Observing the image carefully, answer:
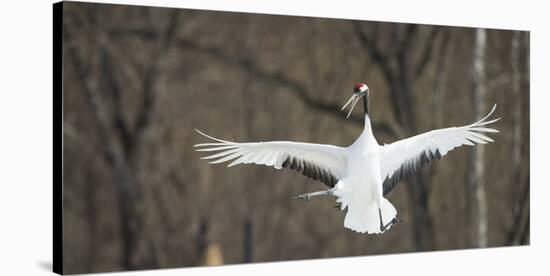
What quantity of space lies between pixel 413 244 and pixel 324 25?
6.27 feet

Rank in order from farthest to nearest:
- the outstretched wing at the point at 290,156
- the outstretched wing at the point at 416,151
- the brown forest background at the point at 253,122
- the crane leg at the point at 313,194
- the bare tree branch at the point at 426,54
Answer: the bare tree branch at the point at 426,54 → the outstretched wing at the point at 416,151 → the crane leg at the point at 313,194 → the outstretched wing at the point at 290,156 → the brown forest background at the point at 253,122

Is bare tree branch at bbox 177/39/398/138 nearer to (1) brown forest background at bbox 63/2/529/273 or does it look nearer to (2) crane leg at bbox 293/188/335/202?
(1) brown forest background at bbox 63/2/529/273

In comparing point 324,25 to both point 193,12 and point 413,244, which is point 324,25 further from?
point 413,244

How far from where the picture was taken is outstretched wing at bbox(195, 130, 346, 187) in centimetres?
770

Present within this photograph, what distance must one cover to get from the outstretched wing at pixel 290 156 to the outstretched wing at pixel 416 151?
1.25ft

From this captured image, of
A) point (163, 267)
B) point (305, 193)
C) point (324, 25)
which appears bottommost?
point (163, 267)

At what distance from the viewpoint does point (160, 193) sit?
24.8ft

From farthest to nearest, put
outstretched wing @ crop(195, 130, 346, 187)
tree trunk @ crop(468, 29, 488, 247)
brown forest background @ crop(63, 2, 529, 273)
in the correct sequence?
tree trunk @ crop(468, 29, 488, 247) < outstretched wing @ crop(195, 130, 346, 187) < brown forest background @ crop(63, 2, 529, 273)

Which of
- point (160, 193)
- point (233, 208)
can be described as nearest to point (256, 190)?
point (233, 208)

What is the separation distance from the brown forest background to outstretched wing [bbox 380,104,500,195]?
286mm

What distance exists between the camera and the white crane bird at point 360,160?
773cm

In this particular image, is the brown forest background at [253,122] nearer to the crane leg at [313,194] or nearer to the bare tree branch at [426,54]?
the bare tree branch at [426,54]

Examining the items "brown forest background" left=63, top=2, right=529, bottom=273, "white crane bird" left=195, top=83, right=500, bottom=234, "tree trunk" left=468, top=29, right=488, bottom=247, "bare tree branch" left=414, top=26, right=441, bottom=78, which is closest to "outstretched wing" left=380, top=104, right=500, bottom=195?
"white crane bird" left=195, top=83, right=500, bottom=234

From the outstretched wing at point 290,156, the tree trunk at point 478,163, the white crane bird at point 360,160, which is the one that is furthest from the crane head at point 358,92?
the tree trunk at point 478,163
